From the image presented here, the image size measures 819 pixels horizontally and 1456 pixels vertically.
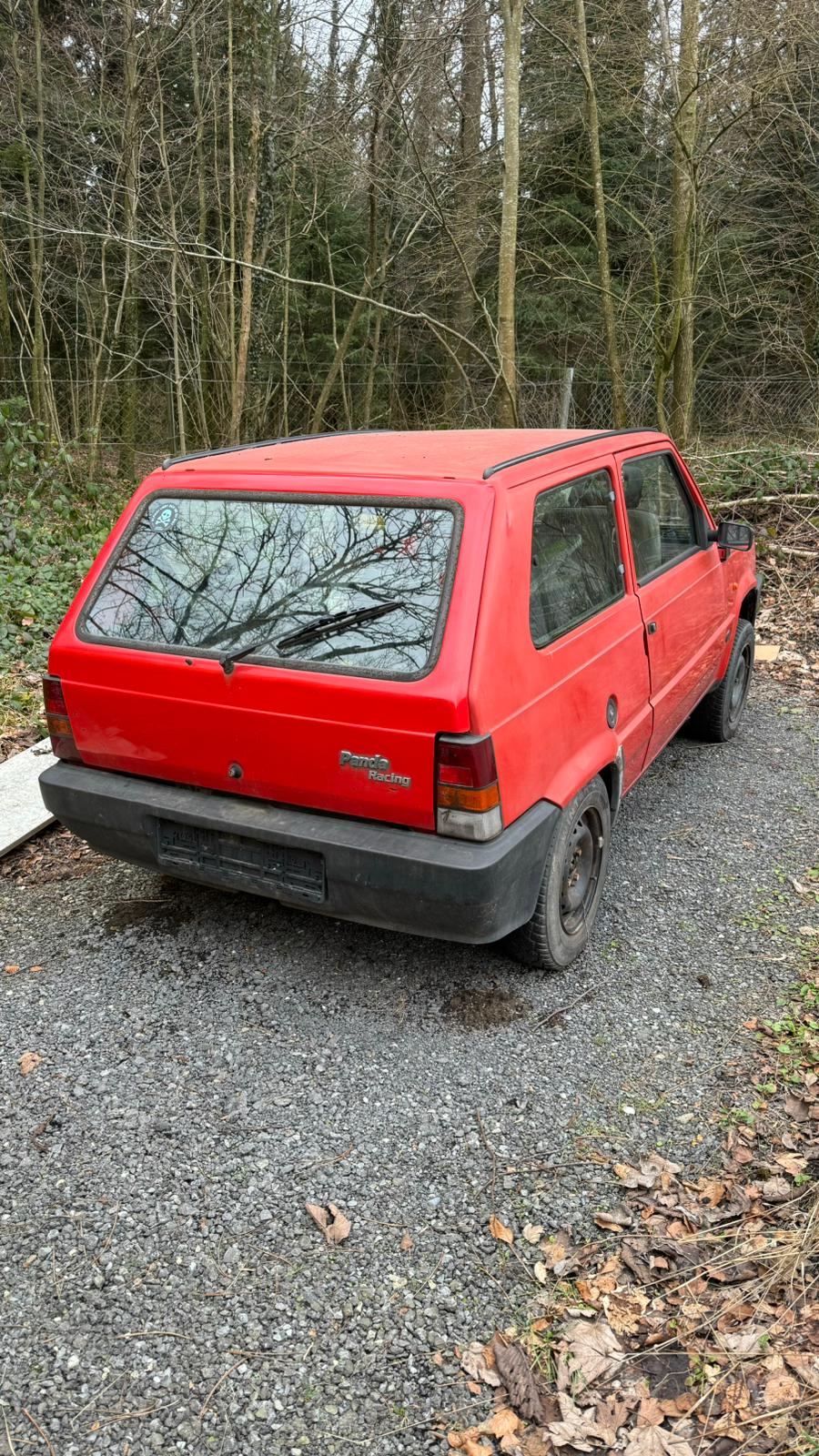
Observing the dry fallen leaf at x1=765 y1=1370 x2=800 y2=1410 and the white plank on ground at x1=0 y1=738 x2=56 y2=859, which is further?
the white plank on ground at x1=0 y1=738 x2=56 y2=859

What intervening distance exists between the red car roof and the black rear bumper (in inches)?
43.2

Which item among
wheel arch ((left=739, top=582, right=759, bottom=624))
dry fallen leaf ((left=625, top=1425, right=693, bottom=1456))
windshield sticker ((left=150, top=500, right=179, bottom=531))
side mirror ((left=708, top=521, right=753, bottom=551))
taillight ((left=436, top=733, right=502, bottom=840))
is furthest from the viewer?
wheel arch ((left=739, top=582, right=759, bottom=624))

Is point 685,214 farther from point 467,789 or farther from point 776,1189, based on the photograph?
point 776,1189

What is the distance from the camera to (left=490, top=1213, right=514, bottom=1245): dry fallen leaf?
96.2 inches

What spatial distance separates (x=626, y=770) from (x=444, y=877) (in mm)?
1433

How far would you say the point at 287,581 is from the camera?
316 cm

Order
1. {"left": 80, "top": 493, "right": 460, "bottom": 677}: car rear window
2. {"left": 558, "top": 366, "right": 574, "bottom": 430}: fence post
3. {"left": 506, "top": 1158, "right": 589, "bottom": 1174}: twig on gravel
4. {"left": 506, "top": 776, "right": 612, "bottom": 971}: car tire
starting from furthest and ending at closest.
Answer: {"left": 558, "top": 366, "right": 574, "bottom": 430}: fence post
{"left": 506, "top": 776, "right": 612, "bottom": 971}: car tire
{"left": 80, "top": 493, "right": 460, "bottom": 677}: car rear window
{"left": 506, "top": 1158, "right": 589, "bottom": 1174}: twig on gravel

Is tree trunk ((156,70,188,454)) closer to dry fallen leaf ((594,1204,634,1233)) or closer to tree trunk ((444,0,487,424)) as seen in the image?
tree trunk ((444,0,487,424))

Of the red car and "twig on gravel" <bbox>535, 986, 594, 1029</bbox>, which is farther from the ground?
the red car

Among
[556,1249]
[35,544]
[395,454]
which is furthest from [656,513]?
[35,544]

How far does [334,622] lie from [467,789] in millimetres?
667

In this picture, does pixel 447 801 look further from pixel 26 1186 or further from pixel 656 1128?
pixel 26 1186

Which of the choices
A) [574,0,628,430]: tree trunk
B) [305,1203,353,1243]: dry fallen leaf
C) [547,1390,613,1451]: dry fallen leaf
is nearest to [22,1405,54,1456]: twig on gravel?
[305,1203,353,1243]: dry fallen leaf

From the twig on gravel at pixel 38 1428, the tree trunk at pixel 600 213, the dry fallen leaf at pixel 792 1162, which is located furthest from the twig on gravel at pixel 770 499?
the twig on gravel at pixel 38 1428
